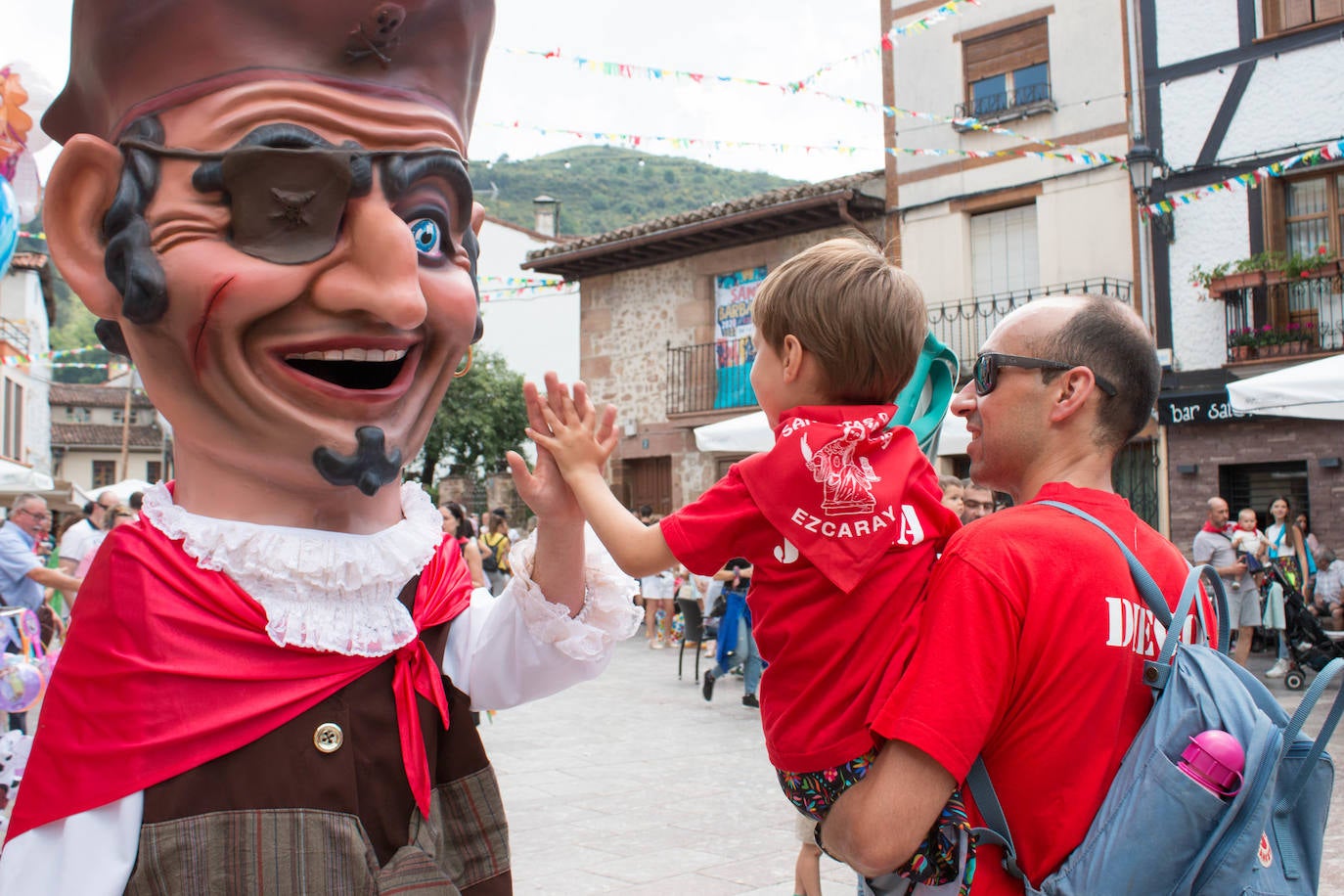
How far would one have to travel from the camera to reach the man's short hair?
182 cm

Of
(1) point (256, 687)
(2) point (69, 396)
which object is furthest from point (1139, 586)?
(2) point (69, 396)

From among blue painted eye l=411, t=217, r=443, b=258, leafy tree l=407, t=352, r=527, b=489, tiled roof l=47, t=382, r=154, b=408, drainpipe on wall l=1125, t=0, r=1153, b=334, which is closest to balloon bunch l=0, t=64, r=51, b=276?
blue painted eye l=411, t=217, r=443, b=258

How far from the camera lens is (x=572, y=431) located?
192 cm

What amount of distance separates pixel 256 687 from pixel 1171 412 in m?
12.1

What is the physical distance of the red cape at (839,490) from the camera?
171cm

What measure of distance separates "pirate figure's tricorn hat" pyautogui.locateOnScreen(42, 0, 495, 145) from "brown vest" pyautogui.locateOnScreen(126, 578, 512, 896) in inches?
38.1

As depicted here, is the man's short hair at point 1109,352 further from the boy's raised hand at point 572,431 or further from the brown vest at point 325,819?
the brown vest at point 325,819

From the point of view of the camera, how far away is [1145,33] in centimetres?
1293

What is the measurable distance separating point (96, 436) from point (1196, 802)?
51.0 metres

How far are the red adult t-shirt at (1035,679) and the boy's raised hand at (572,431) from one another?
59 cm

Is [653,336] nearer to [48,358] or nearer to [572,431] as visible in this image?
[48,358]

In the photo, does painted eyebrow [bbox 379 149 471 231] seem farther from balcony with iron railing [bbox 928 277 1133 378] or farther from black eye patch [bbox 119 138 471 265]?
balcony with iron railing [bbox 928 277 1133 378]

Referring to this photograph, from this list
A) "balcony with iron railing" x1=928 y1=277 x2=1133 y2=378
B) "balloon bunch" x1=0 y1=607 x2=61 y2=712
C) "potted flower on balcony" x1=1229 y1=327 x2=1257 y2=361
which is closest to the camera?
"balloon bunch" x1=0 y1=607 x2=61 y2=712

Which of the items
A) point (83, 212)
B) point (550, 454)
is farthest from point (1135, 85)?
point (83, 212)
